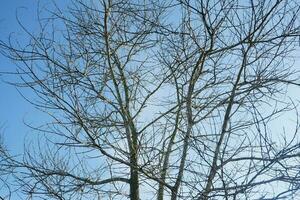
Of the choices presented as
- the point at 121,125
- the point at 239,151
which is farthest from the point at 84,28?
the point at 239,151

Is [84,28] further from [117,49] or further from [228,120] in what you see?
[228,120]

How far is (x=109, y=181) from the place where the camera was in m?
6.51

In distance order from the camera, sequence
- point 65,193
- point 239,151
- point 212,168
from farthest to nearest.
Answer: point 65,193
point 239,151
point 212,168

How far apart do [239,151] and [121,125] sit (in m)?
1.88

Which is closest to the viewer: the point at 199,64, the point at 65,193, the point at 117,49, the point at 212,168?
the point at 212,168

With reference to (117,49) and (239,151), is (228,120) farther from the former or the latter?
(117,49)

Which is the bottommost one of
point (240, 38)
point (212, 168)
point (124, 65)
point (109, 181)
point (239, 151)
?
point (212, 168)

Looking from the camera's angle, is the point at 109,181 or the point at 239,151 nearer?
the point at 239,151

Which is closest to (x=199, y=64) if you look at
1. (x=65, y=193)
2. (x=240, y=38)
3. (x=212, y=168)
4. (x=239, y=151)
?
(x=240, y=38)

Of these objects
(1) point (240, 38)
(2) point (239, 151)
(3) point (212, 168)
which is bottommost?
(3) point (212, 168)

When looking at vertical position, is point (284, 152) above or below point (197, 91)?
below

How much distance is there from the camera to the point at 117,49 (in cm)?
685

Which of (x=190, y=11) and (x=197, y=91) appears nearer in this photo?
(x=190, y=11)

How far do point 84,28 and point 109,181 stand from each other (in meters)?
1.93
